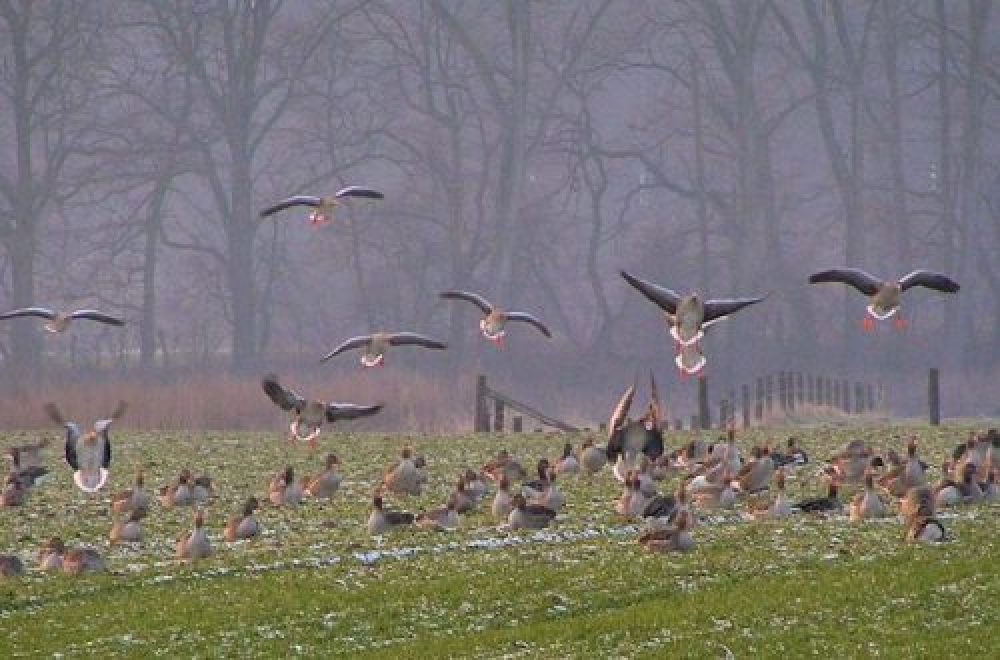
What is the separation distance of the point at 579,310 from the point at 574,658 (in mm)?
89978

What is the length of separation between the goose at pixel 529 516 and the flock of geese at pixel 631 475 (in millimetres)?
12

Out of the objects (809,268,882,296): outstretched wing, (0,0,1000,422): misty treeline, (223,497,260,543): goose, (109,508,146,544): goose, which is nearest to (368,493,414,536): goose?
(223,497,260,543): goose

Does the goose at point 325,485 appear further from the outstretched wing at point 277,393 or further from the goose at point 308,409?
the outstretched wing at point 277,393

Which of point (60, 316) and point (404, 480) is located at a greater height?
point (60, 316)

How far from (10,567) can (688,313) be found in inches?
317

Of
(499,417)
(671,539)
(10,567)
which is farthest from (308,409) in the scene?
(499,417)

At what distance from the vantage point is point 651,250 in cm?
9112

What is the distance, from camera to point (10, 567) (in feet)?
72.5

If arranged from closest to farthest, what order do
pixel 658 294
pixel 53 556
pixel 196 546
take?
pixel 53 556 < pixel 196 546 < pixel 658 294

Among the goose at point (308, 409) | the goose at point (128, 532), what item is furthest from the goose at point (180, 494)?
the goose at point (128, 532)

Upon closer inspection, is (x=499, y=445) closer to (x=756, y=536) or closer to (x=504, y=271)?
(x=756, y=536)

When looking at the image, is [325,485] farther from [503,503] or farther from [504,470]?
[503,503]

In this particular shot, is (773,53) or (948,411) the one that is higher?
(773,53)

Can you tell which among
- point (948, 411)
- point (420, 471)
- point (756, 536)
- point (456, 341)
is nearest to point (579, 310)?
point (456, 341)
